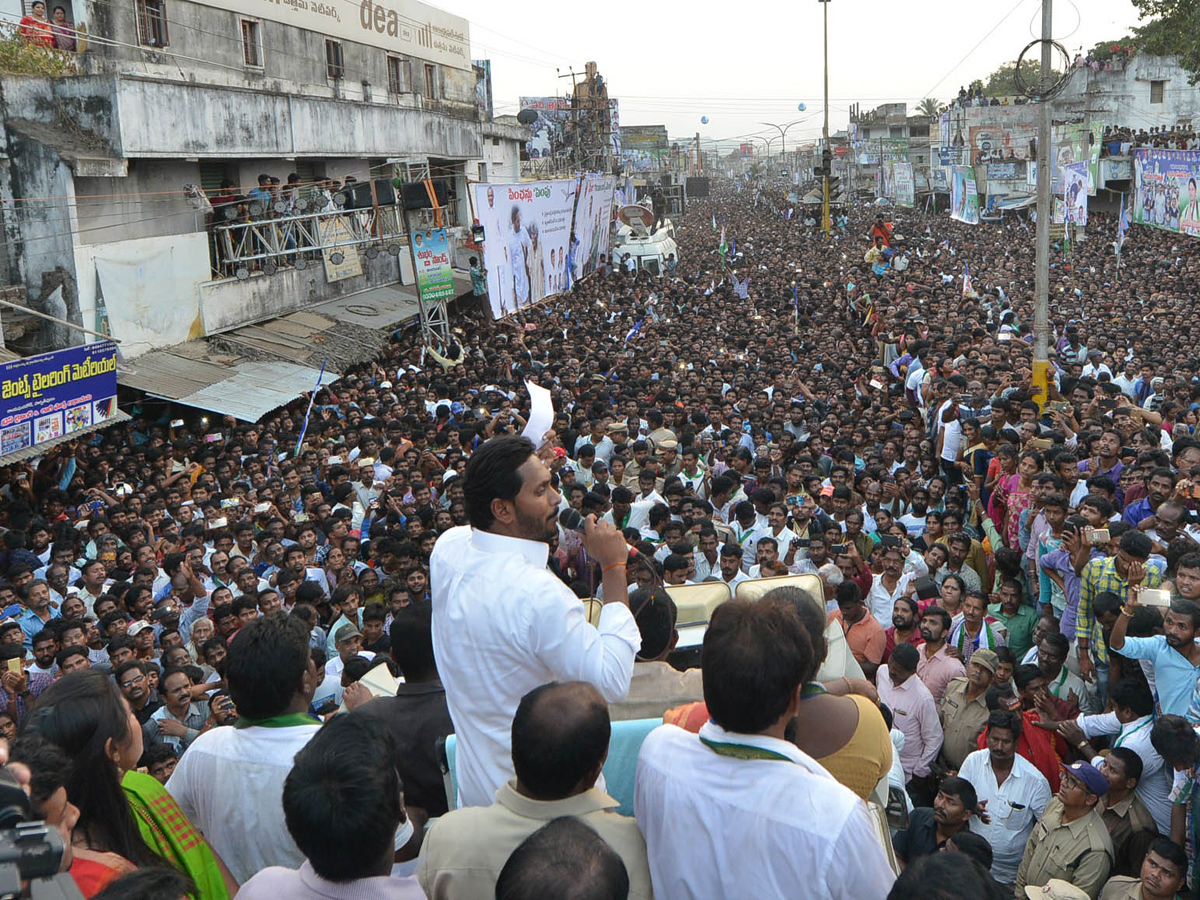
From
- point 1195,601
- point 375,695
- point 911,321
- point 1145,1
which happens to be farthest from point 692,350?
point 1145,1

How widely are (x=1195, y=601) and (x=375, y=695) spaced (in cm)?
342

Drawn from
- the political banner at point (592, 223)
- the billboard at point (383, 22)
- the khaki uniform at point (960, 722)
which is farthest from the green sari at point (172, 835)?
the political banner at point (592, 223)

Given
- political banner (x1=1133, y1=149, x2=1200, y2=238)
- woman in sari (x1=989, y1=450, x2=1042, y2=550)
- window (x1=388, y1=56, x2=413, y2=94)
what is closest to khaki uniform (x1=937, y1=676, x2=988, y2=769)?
woman in sari (x1=989, y1=450, x2=1042, y2=550)

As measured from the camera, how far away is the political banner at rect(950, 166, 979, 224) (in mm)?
37312

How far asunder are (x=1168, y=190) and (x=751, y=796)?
81.6 ft

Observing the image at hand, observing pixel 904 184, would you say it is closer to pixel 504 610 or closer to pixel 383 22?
pixel 383 22

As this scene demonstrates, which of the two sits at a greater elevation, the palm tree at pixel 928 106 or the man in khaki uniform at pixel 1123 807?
the palm tree at pixel 928 106

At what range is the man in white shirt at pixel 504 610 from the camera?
8.24 feet

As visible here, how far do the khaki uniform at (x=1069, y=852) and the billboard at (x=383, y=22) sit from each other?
18897 millimetres

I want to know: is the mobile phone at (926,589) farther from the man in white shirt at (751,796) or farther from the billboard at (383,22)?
the billboard at (383,22)

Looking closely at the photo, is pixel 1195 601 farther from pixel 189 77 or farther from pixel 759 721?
pixel 189 77

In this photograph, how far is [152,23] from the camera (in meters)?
17.6

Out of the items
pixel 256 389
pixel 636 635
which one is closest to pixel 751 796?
pixel 636 635

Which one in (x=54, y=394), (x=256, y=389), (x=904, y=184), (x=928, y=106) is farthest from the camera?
(x=928, y=106)
